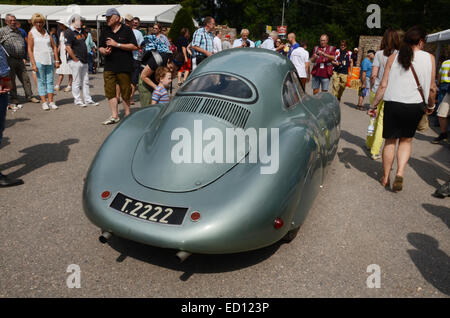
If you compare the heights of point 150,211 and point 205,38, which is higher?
point 205,38

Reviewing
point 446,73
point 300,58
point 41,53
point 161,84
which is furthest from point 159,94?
point 446,73

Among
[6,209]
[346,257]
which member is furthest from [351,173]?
[6,209]

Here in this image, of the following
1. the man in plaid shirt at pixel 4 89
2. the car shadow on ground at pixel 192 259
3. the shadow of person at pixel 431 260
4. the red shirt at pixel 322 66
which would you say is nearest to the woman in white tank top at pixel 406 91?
the shadow of person at pixel 431 260

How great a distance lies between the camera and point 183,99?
3.52 m

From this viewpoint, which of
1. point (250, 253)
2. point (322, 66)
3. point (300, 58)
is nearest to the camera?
point (250, 253)

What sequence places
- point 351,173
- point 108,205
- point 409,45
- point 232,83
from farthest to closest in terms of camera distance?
point 351,173 < point 409,45 < point 232,83 < point 108,205

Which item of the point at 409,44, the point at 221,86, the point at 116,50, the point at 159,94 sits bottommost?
the point at 159,94

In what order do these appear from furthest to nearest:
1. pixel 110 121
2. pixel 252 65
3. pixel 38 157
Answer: pixel 110 121, pixel 38 157, pixel 252 65

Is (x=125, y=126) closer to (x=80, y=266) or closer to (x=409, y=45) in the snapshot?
(x=80, y=266)

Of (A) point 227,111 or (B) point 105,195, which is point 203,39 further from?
(B) point 105,195

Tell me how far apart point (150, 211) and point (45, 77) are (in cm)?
704

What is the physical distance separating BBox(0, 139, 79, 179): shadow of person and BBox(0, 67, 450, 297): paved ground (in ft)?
0.13

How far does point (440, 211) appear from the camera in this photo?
411 centimetres
